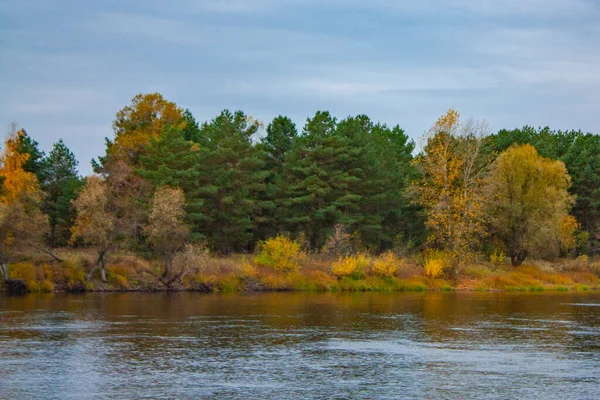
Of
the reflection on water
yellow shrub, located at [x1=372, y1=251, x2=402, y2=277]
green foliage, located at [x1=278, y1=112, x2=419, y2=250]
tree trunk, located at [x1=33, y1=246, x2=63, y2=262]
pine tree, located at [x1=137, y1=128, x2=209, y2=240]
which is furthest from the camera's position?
green foliage, located at [x1=278, y1=112, x2=419, y2=250]

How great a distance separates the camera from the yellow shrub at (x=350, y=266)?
76.3m

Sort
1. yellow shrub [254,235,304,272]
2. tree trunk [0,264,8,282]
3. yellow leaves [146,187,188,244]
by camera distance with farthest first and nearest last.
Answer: yellow shrub [254,235,304,272], yellow leaves [146,187,188,244], tree trunk [0,264,8,282]

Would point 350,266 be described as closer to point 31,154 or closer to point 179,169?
point 179,169

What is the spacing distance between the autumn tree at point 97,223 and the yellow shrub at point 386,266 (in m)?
25.5

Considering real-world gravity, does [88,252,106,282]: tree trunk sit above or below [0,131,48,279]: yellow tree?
below

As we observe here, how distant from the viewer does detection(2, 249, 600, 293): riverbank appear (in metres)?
67.5

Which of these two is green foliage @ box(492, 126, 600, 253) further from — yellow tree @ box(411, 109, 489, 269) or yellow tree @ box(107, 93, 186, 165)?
yellow tree @ box(107, 93, 186, 165)

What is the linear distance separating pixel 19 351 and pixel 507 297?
157 ft

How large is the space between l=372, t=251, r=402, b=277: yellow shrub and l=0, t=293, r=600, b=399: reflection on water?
17.7m

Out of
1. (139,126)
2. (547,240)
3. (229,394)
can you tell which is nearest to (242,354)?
(229,394)

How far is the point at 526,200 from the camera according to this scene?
8594 centimetres

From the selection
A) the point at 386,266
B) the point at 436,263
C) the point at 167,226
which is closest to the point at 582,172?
the point at 436,263

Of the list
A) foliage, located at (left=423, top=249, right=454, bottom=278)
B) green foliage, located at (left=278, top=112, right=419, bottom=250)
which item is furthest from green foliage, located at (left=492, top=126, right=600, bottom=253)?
foliage, located at (left=423, top=249, right=454, bottom=278)

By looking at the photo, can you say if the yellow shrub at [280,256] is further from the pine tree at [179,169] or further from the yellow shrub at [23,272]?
the yellow shrub at [23,272]
